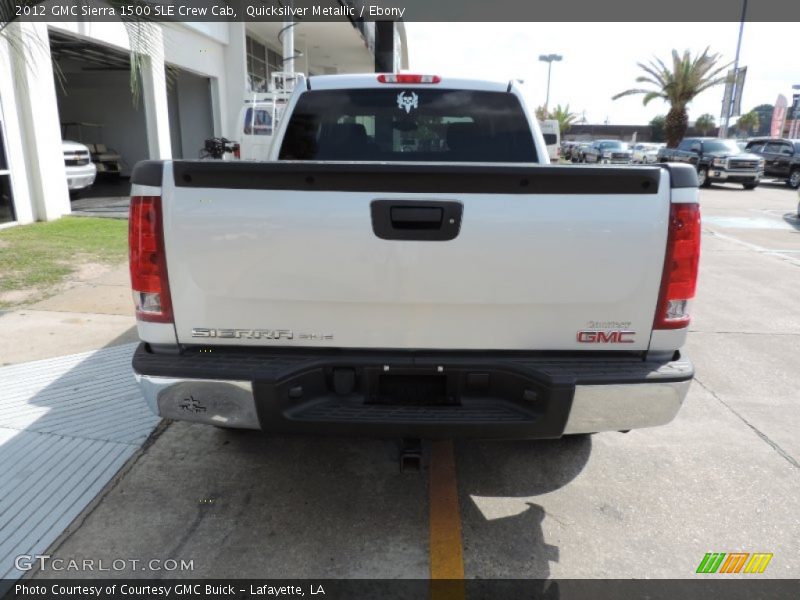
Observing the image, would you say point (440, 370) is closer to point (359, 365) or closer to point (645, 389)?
point (359, 365)

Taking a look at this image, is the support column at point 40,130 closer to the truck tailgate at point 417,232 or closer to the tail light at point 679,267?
the truck tailgate at point 417,232

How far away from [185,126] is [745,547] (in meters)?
19.3

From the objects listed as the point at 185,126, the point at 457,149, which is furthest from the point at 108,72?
the point at 457,149

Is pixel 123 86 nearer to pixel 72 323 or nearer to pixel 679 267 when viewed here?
pixel 72 323

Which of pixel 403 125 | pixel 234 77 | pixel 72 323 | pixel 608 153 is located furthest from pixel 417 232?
pixel 608 153

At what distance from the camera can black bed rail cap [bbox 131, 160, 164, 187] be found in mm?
2420

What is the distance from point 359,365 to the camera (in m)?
2.52

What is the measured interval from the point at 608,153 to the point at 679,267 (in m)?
31.7

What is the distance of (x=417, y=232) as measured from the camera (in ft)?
7.91

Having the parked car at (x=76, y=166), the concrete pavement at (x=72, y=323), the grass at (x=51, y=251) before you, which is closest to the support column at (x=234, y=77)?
the parked car at (x=76, y=166)

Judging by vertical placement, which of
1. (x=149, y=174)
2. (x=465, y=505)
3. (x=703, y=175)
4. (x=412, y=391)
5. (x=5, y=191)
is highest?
(x=149, y=174)

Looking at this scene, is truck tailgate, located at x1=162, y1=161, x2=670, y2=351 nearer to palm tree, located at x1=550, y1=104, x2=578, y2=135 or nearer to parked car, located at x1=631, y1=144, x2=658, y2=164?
parked car, located at x1=631, y1=144, x2=658, y2=164

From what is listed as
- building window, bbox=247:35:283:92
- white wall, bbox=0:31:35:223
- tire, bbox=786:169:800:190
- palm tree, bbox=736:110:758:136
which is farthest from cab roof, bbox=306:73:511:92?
palm tree, bbox=736:110:758:136

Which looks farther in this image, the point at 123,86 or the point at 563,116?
the point at 563,116
